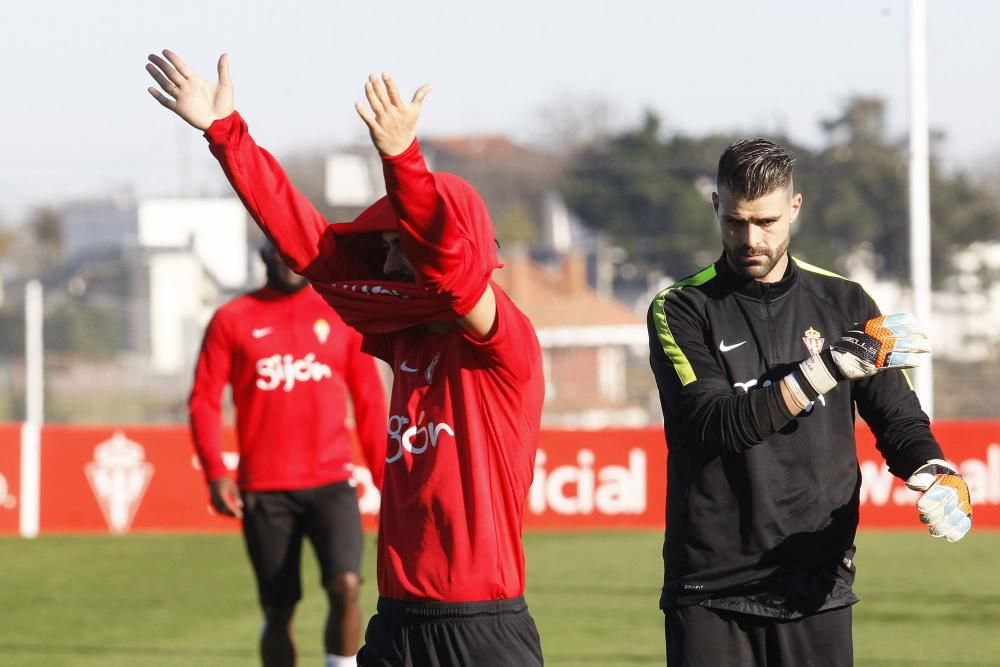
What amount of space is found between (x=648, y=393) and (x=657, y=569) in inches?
296

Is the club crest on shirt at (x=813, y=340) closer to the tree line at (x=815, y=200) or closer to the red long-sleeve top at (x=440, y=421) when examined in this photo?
the red long-sleeve top at (x=440, y=421)

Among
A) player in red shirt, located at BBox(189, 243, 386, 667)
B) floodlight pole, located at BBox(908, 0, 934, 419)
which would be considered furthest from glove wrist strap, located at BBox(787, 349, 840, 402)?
floodlight pole, located at BBox(908, 0, 934, 419)

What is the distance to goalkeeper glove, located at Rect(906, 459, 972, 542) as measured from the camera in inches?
161

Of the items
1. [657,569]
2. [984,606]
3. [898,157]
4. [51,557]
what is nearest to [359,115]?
[984,606]

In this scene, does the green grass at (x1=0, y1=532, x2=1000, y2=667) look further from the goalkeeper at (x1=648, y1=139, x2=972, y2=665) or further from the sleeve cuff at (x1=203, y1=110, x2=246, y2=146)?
the sleeve cuff at (x1=203, y1=110, x2=246, y2=146)

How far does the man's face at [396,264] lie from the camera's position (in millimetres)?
3998

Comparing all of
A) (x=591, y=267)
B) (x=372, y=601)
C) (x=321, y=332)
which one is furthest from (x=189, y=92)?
(x=591, y=267)

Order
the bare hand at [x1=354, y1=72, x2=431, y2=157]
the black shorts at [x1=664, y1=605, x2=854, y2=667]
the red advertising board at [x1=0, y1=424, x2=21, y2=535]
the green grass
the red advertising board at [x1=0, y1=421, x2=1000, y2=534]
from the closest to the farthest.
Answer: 1. the bare hand at [x1=354, y1=72, x2=431, y2=157]
2. the black shorts at [x1=664, y1=605, x2=854, y2=667]
3. the green grass
4. the red advertising board at [x1=0, y1=421, x2=1000, y2=534]
5. the red advertising board at [x1=0, y1=424, x2=21, y2=535]

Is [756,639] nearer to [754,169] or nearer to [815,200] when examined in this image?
[754,169]

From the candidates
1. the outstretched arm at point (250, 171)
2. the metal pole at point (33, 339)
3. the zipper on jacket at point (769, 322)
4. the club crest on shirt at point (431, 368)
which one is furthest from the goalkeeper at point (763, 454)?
the metal pole at point (33, 339)

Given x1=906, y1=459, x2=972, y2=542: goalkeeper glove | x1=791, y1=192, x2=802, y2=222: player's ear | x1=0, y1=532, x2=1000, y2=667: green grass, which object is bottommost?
x1=0, y1=532, x2=1000, y2=667: green grass

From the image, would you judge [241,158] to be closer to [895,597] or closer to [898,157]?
[895,597]

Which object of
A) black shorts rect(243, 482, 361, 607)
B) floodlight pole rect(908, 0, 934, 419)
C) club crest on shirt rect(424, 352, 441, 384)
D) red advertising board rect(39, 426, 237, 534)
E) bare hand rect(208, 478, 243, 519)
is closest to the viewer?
club crest on shirt rect(424, 352, 441, 384)

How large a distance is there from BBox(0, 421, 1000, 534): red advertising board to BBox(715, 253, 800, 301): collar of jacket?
34.6ft
